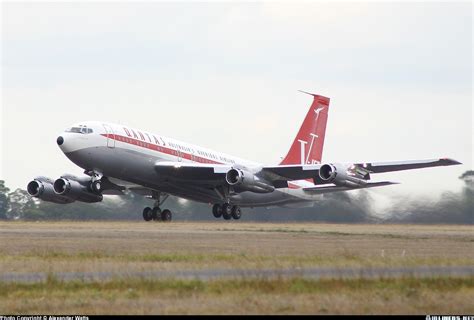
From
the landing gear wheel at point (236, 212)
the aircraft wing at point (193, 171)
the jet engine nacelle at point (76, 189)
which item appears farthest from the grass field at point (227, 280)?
the landing gear wheel at point (236, 212)

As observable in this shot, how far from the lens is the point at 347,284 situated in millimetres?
21734

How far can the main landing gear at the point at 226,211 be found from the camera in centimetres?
6269

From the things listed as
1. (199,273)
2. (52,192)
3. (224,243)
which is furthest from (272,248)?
(52,192)

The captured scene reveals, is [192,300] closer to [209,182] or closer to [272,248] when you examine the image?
[272,248]

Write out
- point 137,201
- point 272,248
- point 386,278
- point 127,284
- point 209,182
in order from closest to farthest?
point 127,284 < point 386,278 < point 272,248 < point 209,182 < point 137,201

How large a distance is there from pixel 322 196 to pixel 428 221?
12.8m

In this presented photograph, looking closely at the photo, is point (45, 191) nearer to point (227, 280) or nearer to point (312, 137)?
point (312, 137)

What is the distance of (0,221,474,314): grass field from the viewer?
1886cm

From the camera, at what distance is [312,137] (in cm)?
7069

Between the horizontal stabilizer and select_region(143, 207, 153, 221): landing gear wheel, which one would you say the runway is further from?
select_region(143, 207, 153, 221): landing gear wheel

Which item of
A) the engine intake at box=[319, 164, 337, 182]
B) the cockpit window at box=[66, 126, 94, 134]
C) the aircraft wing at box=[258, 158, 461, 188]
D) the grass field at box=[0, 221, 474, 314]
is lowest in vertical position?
the grass field at box=[0, 221, 474, 314]

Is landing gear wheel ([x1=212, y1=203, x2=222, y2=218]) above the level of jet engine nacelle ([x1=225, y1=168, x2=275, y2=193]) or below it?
below

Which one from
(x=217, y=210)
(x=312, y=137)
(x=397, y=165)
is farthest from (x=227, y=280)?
(x=312, y=137)

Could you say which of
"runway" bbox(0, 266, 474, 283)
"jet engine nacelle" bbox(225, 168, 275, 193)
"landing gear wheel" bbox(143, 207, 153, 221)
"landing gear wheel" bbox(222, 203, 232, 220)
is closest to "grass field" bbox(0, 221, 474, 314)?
"runway" bbox(0, 266, 474, 283)
